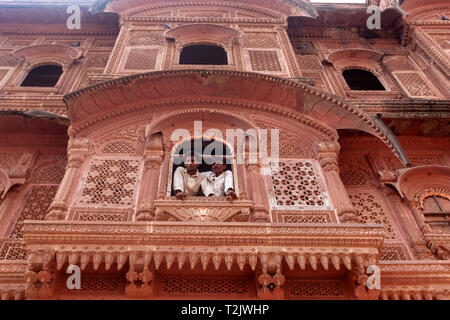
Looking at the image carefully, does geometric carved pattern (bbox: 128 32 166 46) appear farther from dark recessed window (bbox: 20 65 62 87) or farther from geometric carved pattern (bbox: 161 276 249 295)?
geometric carved pattern (bbox: 161 276 249 295)

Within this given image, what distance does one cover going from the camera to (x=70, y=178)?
5.32m

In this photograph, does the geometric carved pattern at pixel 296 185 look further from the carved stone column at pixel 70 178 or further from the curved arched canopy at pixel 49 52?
the curved arched canopy at pixel 49 52

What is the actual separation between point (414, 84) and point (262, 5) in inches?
144

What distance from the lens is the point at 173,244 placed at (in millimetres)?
4312

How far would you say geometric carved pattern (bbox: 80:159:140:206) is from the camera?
204 inches

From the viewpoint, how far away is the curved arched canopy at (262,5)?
9.48 metres

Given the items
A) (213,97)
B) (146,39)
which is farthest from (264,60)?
(146,39)

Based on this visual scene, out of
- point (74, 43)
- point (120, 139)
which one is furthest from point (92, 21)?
point (120, 139)

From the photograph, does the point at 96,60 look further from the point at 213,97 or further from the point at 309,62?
the point at 309,62

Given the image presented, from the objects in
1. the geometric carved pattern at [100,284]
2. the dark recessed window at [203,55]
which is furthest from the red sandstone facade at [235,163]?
the dark recessed window at [203,55]

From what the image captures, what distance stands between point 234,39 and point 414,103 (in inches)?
143

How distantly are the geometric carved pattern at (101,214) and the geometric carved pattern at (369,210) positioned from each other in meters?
3.02

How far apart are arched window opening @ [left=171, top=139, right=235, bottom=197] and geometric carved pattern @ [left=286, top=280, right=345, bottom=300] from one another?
135cm
